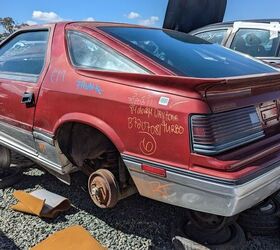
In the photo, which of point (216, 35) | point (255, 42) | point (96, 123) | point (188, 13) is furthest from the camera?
point (188, 13)

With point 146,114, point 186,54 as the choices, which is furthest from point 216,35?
point 146,114

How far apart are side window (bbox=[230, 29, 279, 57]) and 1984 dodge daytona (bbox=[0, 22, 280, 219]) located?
223 cm

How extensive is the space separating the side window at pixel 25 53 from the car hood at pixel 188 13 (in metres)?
4.90

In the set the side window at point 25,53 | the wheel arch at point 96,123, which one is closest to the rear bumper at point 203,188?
the wheel arch at point 96,123

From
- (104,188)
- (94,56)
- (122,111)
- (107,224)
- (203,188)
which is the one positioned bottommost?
(107,224)

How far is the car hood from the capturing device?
8.09m

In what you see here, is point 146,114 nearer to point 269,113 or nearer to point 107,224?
point 269,113

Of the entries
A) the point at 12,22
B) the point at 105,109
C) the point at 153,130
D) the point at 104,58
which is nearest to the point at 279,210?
the point at 153,130

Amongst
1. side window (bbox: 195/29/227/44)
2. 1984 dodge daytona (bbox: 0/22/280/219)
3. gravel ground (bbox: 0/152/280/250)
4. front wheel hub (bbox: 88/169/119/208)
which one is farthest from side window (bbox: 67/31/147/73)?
side window (bbox: 195/29/227/44)

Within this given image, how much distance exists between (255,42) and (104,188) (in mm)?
3876

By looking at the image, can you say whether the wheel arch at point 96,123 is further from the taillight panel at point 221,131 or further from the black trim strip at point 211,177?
the taillight panel at point 221,131

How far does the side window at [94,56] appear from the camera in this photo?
2602mm

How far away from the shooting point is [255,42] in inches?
219

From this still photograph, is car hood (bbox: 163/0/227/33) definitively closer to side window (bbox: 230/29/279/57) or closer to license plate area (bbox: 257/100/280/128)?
side window (bbox: 230/29/279/57)
